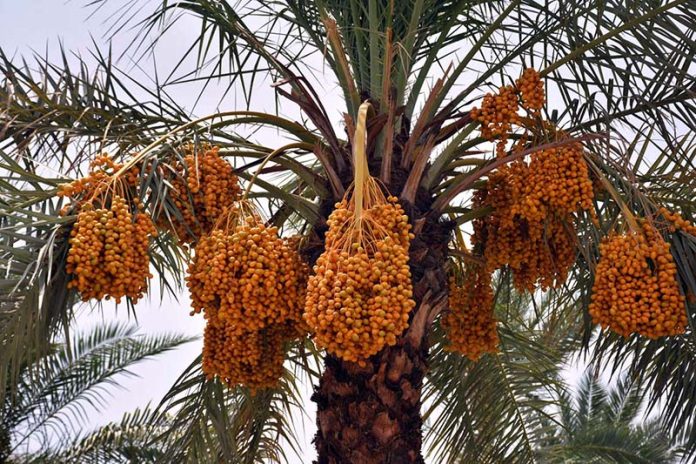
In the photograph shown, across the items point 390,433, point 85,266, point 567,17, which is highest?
point 567,17

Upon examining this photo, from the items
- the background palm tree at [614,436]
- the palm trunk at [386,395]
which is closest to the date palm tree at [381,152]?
the palm trunk at [386,395]

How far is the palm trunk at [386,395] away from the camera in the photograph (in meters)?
5.30

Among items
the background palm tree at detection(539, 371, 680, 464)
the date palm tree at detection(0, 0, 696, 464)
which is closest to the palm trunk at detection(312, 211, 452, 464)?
the date palm tree at detection(0, 0, 696, 464)

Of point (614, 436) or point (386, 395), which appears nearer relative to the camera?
point (386, 395)

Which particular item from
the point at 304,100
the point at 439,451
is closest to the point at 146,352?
the point at 439,451

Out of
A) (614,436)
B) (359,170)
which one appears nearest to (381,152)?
(359,170)

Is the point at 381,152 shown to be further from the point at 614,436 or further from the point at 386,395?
the point at 614,436

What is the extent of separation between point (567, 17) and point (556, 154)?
121 centimetres

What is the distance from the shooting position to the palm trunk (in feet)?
17.4

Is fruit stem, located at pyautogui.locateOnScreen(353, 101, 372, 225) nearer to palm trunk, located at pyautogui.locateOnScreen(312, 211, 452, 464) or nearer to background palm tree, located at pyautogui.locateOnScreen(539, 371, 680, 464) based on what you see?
palm trunk, located at pyautogui.locateOnScreen(312, 211, 452, 464)

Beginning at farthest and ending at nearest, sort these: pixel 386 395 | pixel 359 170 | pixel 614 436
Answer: pixel 614 436
pixel 386 395
pixel 359 170

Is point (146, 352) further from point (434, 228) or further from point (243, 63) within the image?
point (434, 228)

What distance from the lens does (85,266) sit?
4.43 meters

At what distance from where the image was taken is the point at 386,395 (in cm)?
536
